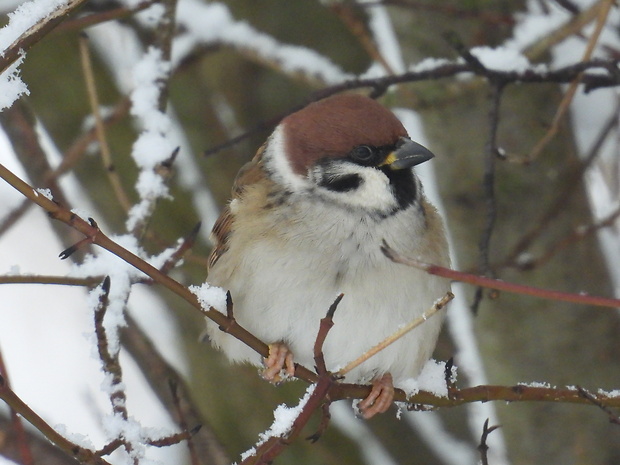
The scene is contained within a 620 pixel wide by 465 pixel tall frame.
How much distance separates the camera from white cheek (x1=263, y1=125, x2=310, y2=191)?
10.2ft

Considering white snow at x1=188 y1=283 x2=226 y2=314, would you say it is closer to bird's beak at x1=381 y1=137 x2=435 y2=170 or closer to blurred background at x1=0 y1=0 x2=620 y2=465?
blurred background at x1=0 y1=0 x2=620 y2=465

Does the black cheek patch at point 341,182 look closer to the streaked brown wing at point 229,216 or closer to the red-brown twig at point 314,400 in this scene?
the streaked brown wing at point 229,216

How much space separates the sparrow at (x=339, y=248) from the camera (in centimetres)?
286

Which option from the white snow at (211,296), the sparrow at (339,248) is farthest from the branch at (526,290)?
the sparrow at (339,248)

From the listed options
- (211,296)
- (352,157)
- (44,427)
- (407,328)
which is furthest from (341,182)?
(44,427)

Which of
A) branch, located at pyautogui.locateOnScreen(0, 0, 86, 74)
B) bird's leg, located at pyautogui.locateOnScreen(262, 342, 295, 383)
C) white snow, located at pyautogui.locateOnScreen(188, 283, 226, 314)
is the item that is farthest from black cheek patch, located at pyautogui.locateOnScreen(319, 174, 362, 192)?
branch, located at pyautogui.locateOnScreen(0, 0, 86, 74)

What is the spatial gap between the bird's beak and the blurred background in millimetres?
233

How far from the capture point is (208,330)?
342 cm

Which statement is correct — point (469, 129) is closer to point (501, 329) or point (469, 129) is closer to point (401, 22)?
point (401, 22)

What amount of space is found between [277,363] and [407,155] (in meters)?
0.81

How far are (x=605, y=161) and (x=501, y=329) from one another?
1.22 m

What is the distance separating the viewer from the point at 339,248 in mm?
2898

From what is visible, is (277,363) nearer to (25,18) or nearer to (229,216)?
(229,216)

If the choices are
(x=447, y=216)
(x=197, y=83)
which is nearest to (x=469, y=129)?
(x=447, y=216)
